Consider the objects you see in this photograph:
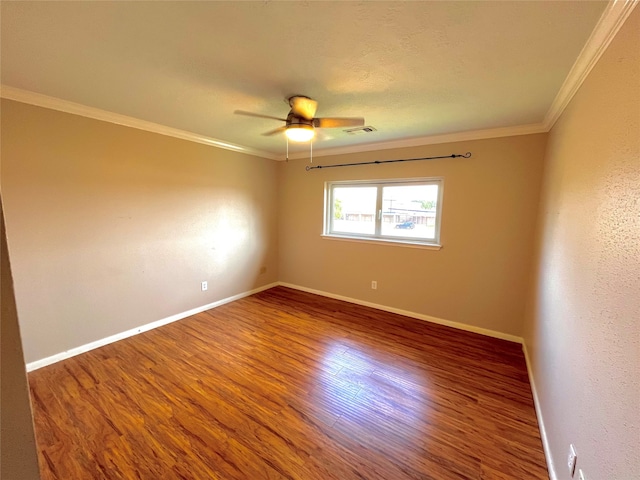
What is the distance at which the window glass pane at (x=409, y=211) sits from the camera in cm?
345

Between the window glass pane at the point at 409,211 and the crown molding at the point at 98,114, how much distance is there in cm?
237

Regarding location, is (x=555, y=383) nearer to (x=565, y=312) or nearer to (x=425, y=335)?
(x=565, y=312)

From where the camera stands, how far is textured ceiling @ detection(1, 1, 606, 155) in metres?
1.24

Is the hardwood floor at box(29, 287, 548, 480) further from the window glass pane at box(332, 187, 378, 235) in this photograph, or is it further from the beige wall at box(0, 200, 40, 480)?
the window glass pane at box(332, 187, 378, 235)

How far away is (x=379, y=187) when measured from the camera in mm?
3811

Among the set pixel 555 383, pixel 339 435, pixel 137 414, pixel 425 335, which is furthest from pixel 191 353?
pixel 555 383

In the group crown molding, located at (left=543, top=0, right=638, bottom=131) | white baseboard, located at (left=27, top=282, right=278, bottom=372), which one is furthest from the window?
white baseboard, located at (left=27, top=282, right=278, bottom=372)

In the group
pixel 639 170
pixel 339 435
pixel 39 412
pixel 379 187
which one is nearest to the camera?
pixel 639 170

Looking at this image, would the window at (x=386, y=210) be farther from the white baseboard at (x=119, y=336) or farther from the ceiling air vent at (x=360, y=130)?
the white baseboard at (x=119, y=336)

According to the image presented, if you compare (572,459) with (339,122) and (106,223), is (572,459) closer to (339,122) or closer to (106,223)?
(339,122)

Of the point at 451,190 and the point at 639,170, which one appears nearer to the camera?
the point at 639,170

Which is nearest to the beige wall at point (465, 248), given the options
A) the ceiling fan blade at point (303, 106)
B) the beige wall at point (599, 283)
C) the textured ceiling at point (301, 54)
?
the textured ceiling at point (301, 54)

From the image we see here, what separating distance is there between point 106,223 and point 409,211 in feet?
11.5

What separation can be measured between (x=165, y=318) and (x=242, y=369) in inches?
58.2
